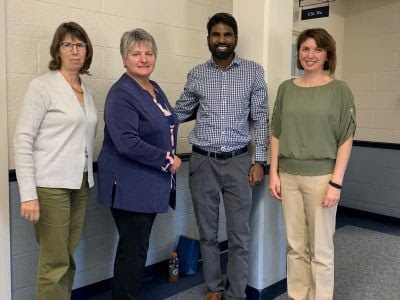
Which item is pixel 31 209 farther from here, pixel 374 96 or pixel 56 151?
pixel 374 96

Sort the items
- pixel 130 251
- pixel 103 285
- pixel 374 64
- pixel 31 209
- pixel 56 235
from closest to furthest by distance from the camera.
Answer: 1. pixel 31 209
2. pixel 56 235
3. pixel 130 251
4. pixel 103 285
5. pixel 374 64

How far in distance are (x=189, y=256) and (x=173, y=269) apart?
17 cm

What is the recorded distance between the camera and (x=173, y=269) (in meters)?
2.76

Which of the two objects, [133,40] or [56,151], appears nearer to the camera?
[56,151]

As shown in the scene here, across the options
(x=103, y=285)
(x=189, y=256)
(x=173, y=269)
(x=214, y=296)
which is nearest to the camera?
(x=214, y=296)

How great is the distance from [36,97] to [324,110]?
1340 millimetres

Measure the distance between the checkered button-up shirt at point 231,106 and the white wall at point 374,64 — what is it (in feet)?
8.33

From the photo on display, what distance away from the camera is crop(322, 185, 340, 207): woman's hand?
1960mm

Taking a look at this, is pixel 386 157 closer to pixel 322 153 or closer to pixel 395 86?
pixel 395 86

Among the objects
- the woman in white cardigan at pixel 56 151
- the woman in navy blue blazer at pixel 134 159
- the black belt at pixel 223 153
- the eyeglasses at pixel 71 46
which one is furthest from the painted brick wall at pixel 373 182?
the eyeglasses at pixel 71 46

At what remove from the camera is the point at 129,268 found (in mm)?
1908

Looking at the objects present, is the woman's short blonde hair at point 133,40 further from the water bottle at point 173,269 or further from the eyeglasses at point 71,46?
the water bottle at point 173,269

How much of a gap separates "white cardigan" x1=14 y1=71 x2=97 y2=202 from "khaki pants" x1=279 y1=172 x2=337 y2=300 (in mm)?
1086

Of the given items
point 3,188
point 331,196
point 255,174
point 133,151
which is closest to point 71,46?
point 133,151
